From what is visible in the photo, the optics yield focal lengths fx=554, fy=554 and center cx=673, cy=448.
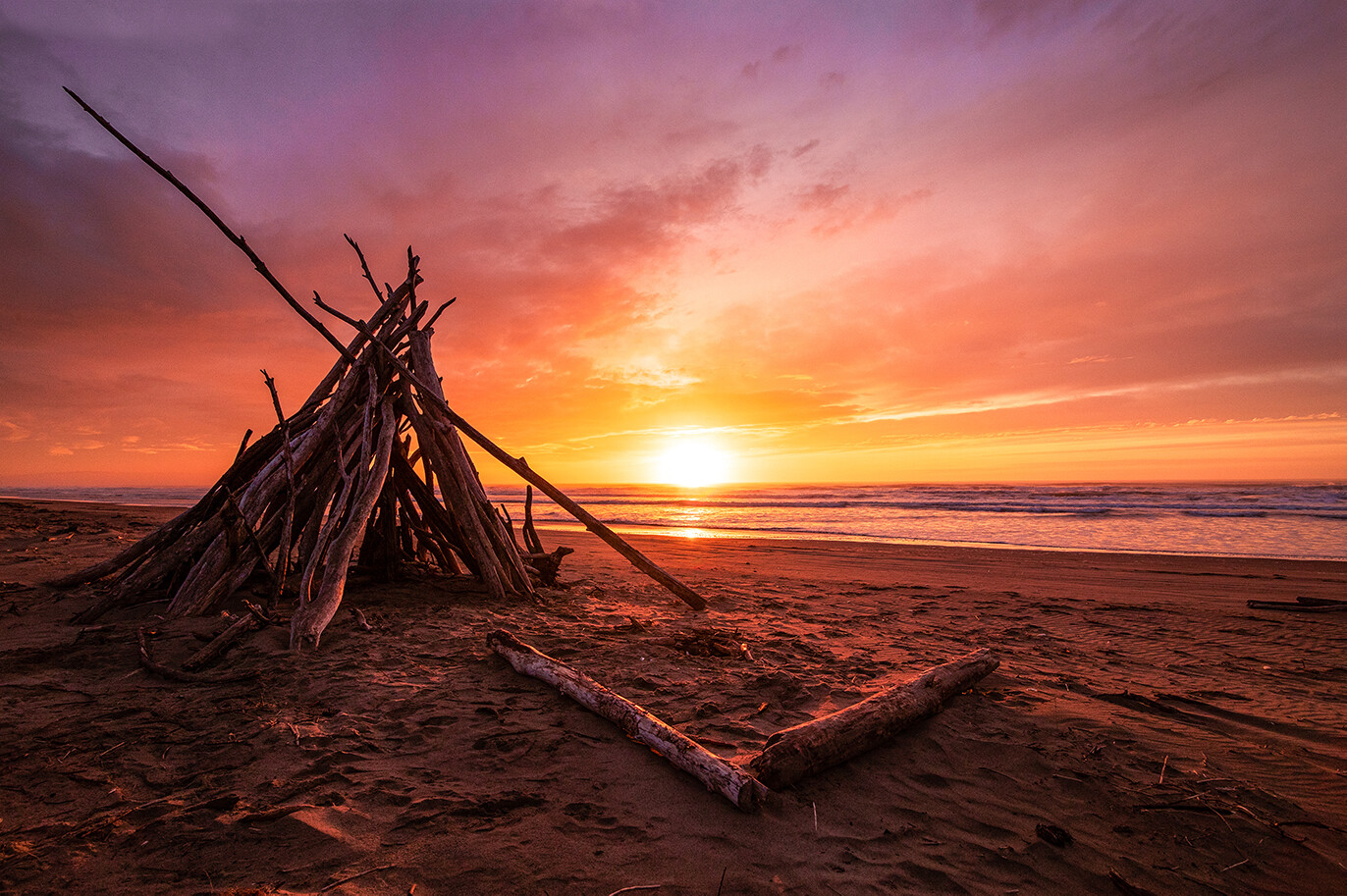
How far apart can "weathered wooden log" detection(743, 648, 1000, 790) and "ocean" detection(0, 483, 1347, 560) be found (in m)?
12.4

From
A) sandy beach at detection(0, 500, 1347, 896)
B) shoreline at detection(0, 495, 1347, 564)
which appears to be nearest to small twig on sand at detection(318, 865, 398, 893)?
sandy beach at detection(0, 500, 1347, 896)

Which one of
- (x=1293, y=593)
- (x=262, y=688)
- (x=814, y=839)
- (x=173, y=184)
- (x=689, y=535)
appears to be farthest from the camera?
(x=689, y=535)

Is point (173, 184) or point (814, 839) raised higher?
point (173, 184)

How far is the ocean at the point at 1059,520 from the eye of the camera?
14.4 m

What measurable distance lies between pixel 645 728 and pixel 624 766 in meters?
0.23

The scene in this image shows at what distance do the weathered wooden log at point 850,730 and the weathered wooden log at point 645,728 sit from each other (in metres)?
0.20

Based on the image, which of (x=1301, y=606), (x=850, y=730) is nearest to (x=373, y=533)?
(x=850, y=730)

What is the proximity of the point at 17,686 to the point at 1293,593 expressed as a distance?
47.4 feet

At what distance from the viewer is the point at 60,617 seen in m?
4.90

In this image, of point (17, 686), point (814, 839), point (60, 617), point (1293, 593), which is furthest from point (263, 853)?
point (1293, 593)

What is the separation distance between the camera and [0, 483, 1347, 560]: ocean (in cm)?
1445

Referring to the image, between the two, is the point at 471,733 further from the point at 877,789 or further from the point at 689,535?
the point at 689,535

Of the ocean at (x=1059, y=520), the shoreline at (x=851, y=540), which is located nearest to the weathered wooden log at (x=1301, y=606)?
the shoreline at (x=851, y=540)

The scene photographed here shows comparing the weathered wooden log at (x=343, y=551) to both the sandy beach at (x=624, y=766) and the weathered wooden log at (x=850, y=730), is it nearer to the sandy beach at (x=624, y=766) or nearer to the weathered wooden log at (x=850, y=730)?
the sandy beach at (x=624, y=766)
